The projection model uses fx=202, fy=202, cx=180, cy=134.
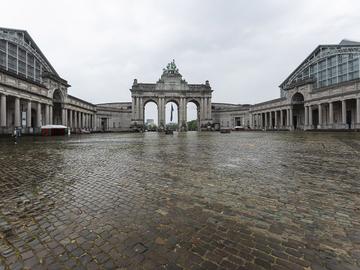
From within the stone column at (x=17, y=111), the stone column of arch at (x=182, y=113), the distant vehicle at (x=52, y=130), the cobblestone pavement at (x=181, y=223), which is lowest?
the cobblestone pavement at (x=181, y=223)

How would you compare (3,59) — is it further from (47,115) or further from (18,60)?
(47,115)

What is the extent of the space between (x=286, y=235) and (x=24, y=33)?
70571 millimetres

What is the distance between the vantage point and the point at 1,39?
4566 cm

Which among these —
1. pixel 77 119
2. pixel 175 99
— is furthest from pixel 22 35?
pixel 175 99

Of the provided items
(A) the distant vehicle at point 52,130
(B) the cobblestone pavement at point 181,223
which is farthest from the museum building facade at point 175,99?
(B) the cobblestone pavement at point 181,223

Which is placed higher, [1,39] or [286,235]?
[1,39]

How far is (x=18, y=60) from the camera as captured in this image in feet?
163

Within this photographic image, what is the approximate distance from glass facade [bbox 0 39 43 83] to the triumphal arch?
31578 mm

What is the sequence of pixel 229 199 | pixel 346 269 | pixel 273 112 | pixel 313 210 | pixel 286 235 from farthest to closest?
1. pixel 273 112
2. pixel 229 199
3. pixel 313 210
4. pixel 286 235
5. pixel 346 269

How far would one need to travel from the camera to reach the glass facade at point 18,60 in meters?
46.2

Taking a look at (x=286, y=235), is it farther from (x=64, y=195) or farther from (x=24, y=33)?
(x=24, y=33)

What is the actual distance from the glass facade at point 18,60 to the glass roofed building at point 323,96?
6673 centimetres

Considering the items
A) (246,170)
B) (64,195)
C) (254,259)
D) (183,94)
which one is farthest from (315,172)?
(183,94)

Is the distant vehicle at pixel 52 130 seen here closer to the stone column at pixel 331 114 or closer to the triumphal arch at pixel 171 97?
the triumphal arch at pixel 171 97
